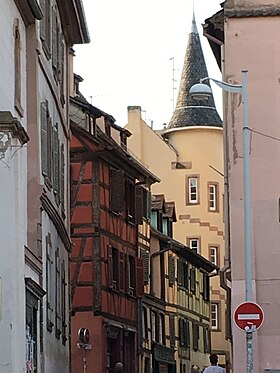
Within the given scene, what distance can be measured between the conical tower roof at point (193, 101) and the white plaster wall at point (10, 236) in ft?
164

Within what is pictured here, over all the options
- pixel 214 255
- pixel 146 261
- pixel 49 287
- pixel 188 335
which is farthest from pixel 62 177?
pixel 214 255

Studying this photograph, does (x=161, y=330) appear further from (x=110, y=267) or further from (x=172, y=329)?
(x=110, y=267)

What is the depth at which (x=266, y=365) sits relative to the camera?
92.2 ft

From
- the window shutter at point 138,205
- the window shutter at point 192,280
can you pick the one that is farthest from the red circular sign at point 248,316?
the window shutter at point 192,280

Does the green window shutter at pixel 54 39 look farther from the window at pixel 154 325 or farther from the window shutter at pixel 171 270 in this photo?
the window shutter at pixel 171 270

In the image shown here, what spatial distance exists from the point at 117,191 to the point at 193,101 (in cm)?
2937

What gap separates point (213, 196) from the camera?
245ft

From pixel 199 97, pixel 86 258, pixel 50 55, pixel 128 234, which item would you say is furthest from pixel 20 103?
pixel 128 234

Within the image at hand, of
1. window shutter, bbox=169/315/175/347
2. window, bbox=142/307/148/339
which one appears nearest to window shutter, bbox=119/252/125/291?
window, bbox=142/307/148/339

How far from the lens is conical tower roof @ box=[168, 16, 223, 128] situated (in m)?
74.5

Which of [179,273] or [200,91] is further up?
[179,273]

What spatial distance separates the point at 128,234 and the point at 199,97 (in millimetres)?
26820

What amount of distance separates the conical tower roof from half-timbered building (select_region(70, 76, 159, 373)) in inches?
978

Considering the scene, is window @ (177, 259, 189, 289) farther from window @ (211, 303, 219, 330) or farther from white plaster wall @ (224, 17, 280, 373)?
white plaster wall @ (224, 17, 280, 373)
